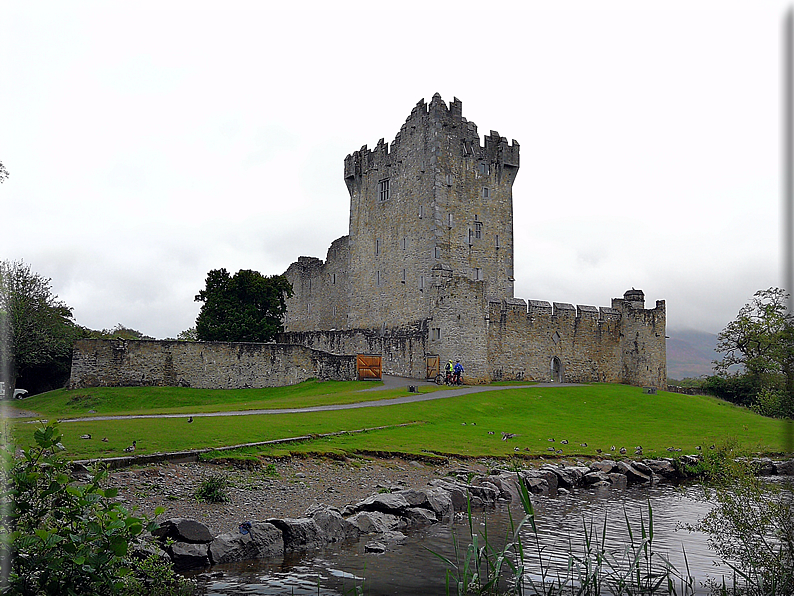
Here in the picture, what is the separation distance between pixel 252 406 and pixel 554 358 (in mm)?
23164

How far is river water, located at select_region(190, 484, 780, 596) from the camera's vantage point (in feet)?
33.1

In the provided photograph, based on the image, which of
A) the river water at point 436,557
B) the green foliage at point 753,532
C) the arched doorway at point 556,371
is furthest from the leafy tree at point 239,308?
the green foliage at point 753,532

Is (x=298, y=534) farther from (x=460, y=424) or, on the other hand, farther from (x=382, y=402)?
(x=382, y=402)

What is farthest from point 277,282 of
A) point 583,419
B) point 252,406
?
point 583,419

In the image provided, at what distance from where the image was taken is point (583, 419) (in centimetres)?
3100

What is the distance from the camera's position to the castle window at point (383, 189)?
177ft

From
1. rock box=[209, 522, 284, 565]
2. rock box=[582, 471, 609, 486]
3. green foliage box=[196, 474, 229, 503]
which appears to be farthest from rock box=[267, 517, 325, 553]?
rock box=[582, 471, 609, 486]

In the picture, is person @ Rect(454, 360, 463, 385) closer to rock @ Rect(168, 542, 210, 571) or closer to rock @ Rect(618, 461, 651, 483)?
rock @ Rect(618, 461, 651, 483)

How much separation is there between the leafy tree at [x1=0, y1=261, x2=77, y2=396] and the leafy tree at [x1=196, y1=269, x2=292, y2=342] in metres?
8.41

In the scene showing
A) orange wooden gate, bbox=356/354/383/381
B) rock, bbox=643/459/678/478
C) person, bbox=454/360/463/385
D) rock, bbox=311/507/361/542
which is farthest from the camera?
orange wooden gate, bbox=356/354/383/381

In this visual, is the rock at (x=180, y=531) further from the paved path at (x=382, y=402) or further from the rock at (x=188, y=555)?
the paved path at (x=382, y=402)

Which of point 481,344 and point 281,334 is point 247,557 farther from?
point 281,334

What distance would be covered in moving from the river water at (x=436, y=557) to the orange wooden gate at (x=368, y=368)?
2491 centimetres

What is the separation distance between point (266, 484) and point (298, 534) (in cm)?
340
